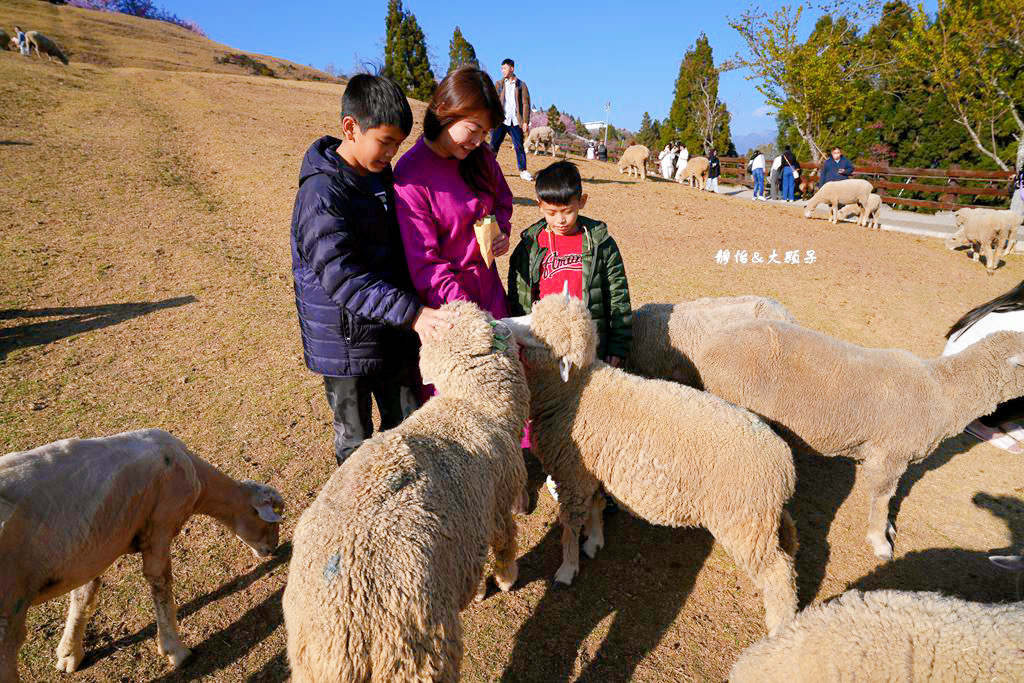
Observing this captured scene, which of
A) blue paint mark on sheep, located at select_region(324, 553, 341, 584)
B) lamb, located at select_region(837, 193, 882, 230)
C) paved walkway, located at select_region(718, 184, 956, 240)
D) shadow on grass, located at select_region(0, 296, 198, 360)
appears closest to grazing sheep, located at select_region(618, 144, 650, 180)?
paved walkway, located at select_region(718, 184, 956, 240)

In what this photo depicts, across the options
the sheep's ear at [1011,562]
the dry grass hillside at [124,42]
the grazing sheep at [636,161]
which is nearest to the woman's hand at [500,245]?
the sheep's ear at [1011,562]

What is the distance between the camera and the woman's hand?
2803 mm

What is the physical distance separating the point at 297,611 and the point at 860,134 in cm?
3125

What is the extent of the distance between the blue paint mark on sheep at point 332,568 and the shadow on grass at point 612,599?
5.57 feet

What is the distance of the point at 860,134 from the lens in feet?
79.8

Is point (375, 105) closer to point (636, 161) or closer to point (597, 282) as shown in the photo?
point (597, 282)

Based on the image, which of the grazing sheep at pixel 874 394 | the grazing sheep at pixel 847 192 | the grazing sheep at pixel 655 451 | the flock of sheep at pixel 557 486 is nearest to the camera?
the flock of sheep at pixel 557 486

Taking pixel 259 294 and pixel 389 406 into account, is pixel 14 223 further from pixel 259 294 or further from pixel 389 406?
pixel 389 406

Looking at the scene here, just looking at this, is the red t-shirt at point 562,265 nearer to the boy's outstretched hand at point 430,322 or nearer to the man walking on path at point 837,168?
the boy's outstretched hand at point 430,322

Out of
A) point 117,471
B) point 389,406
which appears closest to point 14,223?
point 117,471

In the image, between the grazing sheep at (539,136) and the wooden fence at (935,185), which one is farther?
the grazing sheep at (539,136)

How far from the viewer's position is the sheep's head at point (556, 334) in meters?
2.83

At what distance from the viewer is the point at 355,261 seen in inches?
88.4

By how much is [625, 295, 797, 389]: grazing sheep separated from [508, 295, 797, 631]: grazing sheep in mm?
1088
